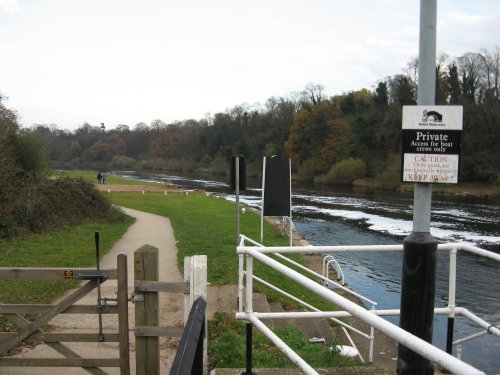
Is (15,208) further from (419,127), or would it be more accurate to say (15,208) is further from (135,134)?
(135,134)

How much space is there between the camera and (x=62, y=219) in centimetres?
1844

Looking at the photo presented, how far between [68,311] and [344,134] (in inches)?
3048

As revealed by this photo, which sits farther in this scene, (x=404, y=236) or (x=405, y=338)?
(x=404, y=236)

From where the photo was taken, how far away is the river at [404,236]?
1095cm

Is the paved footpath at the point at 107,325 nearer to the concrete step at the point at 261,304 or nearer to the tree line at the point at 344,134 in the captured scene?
the concrete step at the point at 261,304

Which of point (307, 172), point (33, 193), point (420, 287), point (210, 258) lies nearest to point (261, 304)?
point (210, 258)

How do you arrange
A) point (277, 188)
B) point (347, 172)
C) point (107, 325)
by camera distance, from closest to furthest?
point (107, 325), point (277, 188), point (347, 172)

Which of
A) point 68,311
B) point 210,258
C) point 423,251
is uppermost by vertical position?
point 423,251

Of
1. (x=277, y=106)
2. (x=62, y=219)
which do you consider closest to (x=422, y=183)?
(x=62, y=219)

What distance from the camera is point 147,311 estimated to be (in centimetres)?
481

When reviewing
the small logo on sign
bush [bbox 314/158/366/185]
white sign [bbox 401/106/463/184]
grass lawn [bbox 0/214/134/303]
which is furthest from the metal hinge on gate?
bush [bbox 314/158/366/185]

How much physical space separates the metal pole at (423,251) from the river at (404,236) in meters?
4.21

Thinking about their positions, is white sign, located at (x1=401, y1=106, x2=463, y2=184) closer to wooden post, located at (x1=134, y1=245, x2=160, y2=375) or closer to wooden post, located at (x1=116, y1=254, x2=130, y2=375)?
wooden post, located at (x1=134, y1=245, x2=160, y2=375)

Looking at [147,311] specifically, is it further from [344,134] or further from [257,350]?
[344,134]
